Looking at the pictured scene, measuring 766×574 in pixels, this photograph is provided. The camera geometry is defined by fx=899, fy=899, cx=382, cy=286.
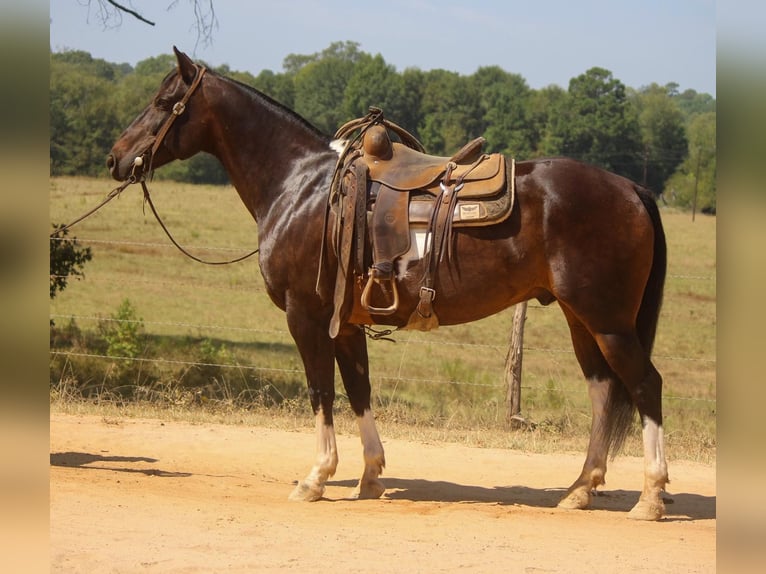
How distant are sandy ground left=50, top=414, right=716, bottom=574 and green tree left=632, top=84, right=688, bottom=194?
38.2 meters

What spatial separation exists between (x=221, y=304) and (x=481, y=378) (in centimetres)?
881

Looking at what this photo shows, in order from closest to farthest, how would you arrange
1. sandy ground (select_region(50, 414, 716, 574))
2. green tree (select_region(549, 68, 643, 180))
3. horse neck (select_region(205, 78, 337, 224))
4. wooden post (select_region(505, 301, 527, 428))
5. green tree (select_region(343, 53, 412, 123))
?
1. sandy ground (select_region(50, 414, 716, 574))
2. horse neck (select_region(205, 78, 337, 224))
3. wooden post (select_region(505, 301, 527, 428))
4. green tree (select_region(549, 68, 643, 180))
5. green tree (select_region(343, 53, 412, 123))

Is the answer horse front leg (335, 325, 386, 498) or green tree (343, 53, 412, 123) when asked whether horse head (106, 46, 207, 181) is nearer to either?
horse front leg (335, 325, 386, 498)

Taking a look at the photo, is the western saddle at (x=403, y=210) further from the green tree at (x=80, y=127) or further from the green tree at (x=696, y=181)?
the green tree at (x=696, y=181)

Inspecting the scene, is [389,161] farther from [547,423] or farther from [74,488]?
[547,423]

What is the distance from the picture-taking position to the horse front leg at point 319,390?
5707 mm

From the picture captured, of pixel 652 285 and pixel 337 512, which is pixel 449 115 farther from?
pixel 337 512

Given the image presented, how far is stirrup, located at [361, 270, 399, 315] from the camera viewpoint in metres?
5.48

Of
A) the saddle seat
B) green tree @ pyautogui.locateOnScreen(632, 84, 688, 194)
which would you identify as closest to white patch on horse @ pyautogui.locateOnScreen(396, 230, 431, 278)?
the saddle seat

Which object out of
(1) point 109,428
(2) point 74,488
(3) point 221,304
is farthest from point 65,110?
(2) point 74,488

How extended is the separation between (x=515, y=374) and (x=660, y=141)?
50.2 metres

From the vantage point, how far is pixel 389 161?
18.9ft

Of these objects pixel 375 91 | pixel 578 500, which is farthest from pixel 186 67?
pixel 375 91

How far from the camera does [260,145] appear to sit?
239 inches
